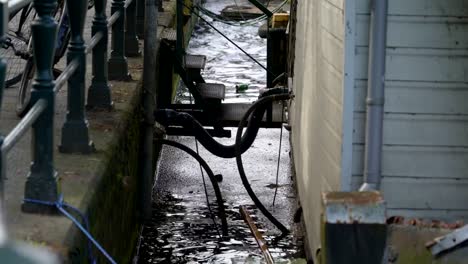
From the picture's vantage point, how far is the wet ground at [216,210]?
25.4 ft

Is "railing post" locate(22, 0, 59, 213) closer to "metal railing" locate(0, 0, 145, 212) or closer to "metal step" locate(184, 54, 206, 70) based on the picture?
"metal railing" locate(0, 0, 145, 212)

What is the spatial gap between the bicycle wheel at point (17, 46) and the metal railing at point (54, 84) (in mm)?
696

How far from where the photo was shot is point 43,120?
413cm

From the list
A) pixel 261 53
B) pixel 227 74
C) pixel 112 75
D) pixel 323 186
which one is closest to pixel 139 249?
pixel 112 75

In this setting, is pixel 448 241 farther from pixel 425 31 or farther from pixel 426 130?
pixel 425 31

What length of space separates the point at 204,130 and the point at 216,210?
764 mm


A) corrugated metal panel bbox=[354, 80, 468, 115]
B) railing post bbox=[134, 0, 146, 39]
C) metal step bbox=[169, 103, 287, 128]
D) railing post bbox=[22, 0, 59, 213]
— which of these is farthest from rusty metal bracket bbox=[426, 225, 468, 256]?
railing post bbox=[134, 0, 146, 39]

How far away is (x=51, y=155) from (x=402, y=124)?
2.00 metres

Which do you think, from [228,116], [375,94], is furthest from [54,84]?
[228,116]

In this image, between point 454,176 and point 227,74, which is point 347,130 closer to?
point 454,176

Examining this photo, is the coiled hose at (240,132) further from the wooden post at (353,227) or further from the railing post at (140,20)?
the wooden post at (353,227)

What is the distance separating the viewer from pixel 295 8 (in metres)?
10.4

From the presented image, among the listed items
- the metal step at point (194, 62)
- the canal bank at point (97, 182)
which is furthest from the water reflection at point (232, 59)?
the canal bank at point (97, 182)

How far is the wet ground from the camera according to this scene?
305 inches
